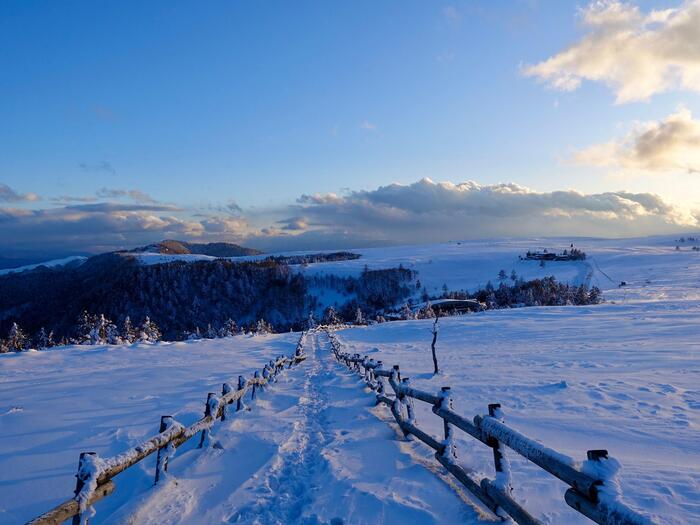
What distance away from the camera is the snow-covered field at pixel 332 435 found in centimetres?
498

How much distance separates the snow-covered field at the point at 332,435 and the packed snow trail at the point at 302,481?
26mm

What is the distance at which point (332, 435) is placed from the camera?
26.5 feet

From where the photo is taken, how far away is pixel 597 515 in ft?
9.07

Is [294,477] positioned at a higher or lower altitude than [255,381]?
higher

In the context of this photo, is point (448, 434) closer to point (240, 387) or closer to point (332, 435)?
point (332, 435)

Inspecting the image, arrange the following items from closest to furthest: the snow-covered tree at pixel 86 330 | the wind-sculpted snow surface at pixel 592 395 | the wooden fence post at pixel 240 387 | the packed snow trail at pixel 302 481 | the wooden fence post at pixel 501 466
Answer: the wooden fence post at pixel 501 466 → the packed snow trail at pixel 302 481 → the wind-sculpted snow surface at pixel 592 395 → the wooden fence post at pixel 240 387 → the snow-covered tree at pixel 86 330

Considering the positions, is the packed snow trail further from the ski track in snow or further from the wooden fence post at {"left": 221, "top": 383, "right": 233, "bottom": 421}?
the wooden fence post at {"left": 221, "top": 383, "right": 233, "bottom": 421}

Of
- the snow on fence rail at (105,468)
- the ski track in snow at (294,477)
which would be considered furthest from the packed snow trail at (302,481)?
the snow on fence rail at (105,468)

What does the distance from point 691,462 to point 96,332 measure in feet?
184

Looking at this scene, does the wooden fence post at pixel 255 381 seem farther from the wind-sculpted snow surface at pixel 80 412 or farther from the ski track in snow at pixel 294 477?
the ski track in snow at pixel 294 477

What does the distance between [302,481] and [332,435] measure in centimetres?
231

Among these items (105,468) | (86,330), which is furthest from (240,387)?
(86,330)

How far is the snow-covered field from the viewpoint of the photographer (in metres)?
4.98

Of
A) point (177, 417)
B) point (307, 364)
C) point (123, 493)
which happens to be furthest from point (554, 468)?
point (307, 364)
